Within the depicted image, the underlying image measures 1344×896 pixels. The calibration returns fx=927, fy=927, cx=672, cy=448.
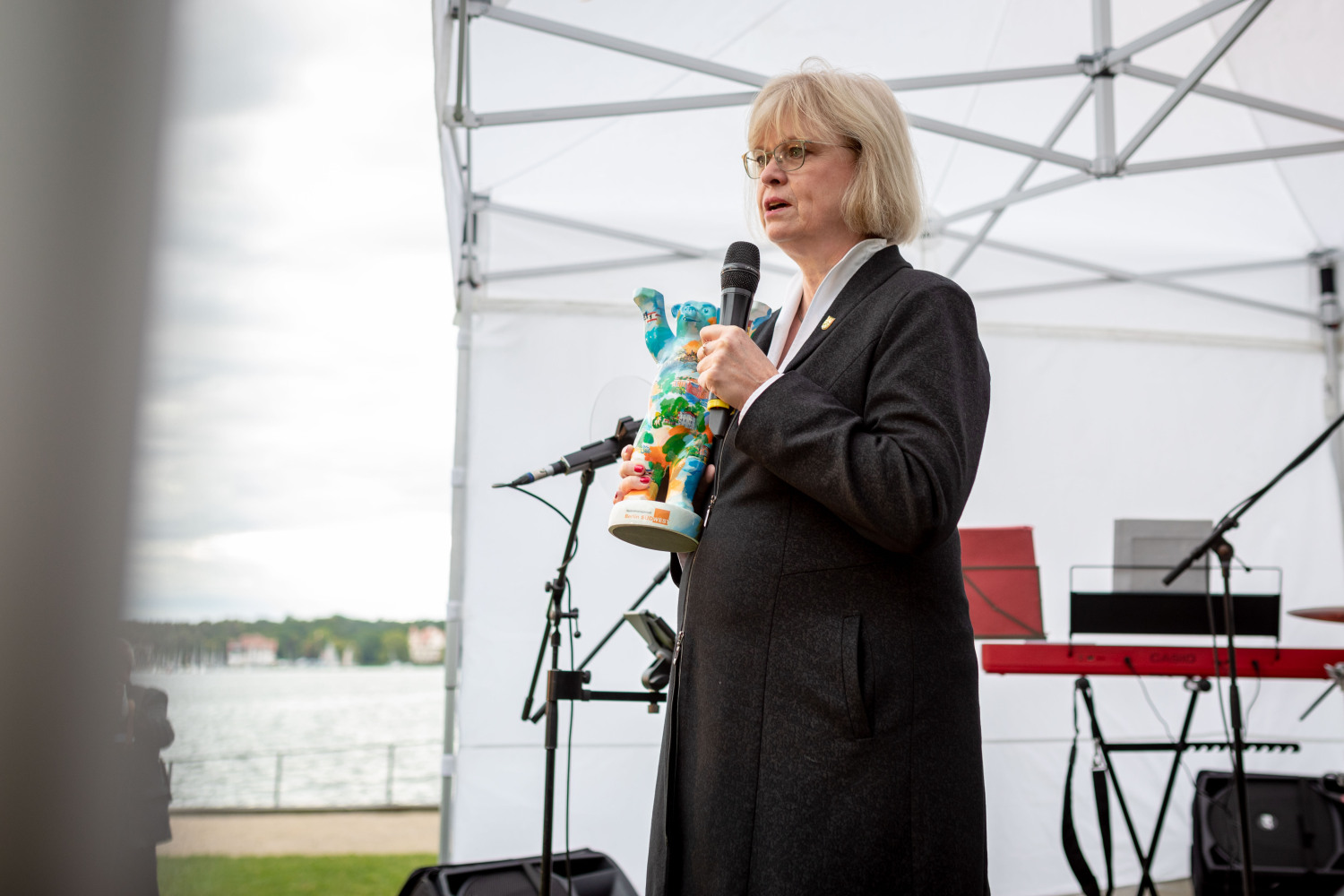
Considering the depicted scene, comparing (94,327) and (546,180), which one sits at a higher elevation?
(546,180)

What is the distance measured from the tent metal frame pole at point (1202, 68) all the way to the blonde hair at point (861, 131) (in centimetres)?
226

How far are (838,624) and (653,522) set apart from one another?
23cm

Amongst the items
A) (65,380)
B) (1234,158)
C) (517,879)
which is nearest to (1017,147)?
(1234,158)

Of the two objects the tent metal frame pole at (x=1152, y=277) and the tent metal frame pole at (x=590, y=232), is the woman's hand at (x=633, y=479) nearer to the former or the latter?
the tent metal frame pole at (x=590, y=232)

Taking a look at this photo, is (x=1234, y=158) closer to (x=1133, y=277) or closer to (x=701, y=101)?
(x=1133, y=277)

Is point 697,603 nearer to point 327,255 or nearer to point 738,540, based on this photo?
point 738,540

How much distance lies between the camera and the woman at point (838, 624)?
3.10ft

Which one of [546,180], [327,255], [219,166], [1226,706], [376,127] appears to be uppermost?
[546,180]

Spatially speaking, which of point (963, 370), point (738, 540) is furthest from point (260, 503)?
point (963, 370)

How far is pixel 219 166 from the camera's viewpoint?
1.50 ft

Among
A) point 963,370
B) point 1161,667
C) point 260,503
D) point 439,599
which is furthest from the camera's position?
point 439,599

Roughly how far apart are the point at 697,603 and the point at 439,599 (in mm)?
2911

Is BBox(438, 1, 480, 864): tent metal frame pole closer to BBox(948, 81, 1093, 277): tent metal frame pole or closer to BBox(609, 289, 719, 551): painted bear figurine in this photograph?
BBox(948, 81, 1093, 277): tent metal frame pole

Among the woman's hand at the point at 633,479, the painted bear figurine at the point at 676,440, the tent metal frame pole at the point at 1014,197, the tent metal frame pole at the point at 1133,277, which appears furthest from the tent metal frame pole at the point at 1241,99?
the woman's hand at the point at 633,479
